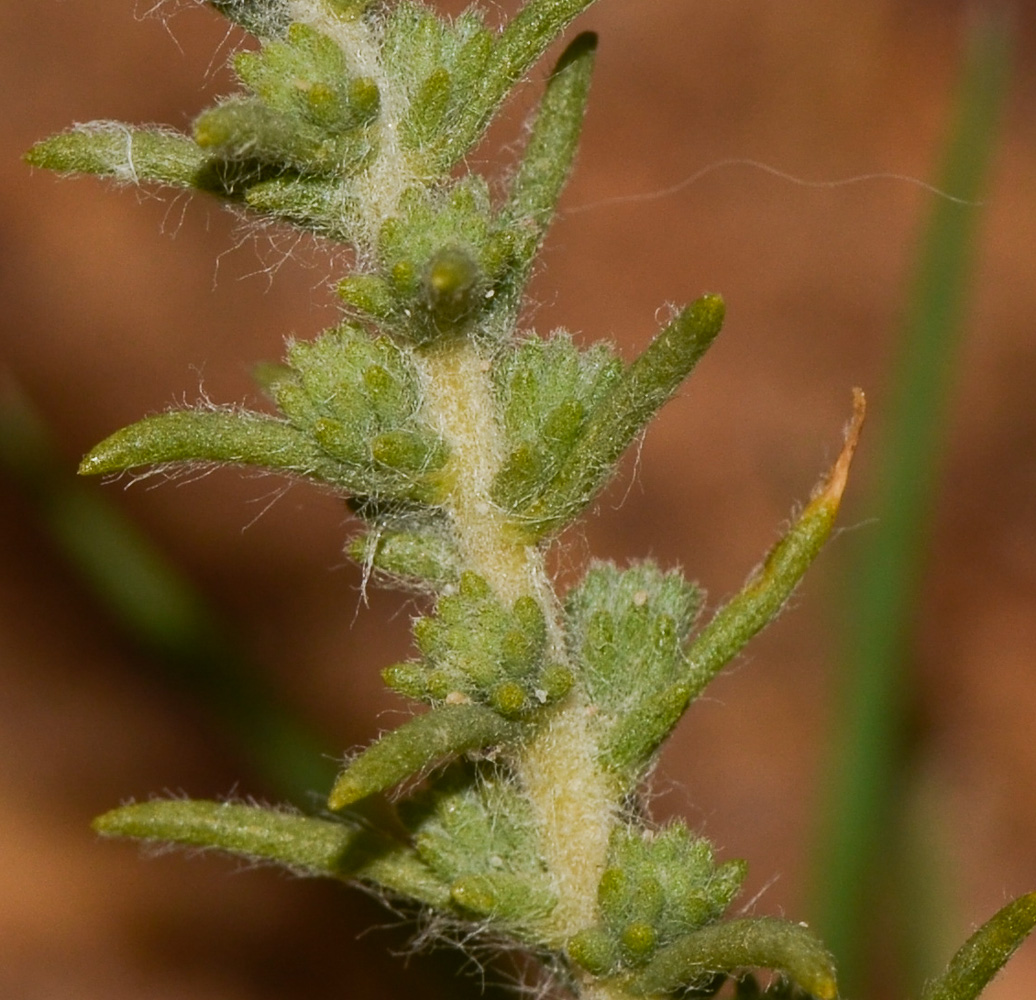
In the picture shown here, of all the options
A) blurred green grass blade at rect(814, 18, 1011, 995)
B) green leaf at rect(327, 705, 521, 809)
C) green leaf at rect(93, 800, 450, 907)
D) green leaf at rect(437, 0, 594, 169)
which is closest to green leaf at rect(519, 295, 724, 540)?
green leaf at rect(327, 705, 521, 809)

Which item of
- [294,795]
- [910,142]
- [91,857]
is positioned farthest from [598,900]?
[910,142]

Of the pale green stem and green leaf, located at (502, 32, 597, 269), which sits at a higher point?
green leaf, located at (502, 32, 597, 269)

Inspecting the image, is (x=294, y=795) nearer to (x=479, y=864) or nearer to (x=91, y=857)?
(x=479, y=864)

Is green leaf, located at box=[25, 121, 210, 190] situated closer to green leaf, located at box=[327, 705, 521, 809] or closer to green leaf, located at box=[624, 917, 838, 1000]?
green leaf, located at box=[327, 705, 521, 809]

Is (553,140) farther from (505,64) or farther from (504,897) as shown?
(504,897)

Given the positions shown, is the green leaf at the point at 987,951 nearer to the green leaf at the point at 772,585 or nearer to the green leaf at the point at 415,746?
the green leaf at the point at 772,585

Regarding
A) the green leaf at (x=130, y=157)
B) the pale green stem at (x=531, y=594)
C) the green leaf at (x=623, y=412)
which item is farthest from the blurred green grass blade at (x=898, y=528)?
the green leaf at (x=130, y=157)
